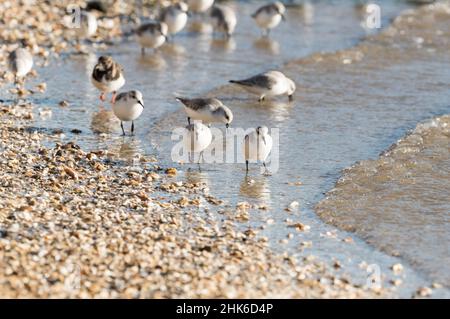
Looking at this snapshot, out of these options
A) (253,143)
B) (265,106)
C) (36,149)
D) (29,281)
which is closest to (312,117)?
(265,106)

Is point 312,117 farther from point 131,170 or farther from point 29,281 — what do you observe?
point 29,281

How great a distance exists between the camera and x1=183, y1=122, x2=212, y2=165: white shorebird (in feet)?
32.5

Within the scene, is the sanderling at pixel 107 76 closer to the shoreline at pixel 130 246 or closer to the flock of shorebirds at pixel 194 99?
the flock of shorebirds at pixel 194 99

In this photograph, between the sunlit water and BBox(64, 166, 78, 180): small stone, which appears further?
BBox(64, 166, 78, 180): small stone

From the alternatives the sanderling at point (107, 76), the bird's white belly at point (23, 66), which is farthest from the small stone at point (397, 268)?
the bird's white belly at point (23, 66)

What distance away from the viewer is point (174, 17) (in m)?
17.8

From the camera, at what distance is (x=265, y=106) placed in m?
13.5

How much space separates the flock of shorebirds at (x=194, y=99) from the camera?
32.6 feet

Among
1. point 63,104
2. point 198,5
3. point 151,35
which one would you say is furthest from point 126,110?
point 198,5

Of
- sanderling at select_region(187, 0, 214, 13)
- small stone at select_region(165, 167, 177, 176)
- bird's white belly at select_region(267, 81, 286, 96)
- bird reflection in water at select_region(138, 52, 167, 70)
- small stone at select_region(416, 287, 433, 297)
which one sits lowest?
small stone at select_region(416, 287, 433, 297)

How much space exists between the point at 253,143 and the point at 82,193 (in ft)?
6.50

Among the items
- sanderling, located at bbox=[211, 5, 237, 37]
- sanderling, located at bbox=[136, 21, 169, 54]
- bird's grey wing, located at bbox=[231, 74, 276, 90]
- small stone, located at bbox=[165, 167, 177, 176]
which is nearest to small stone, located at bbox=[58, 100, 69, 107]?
bird's grey wing, located at bbox=[231, 74, 276, 90]

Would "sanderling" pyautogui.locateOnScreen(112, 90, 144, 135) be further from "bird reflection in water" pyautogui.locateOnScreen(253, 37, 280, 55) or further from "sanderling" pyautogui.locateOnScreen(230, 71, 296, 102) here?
"bird reflection in water" pyautogui.locateOnScreen(253, 37, 280, 55)

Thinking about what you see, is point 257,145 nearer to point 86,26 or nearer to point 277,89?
point 277,89
